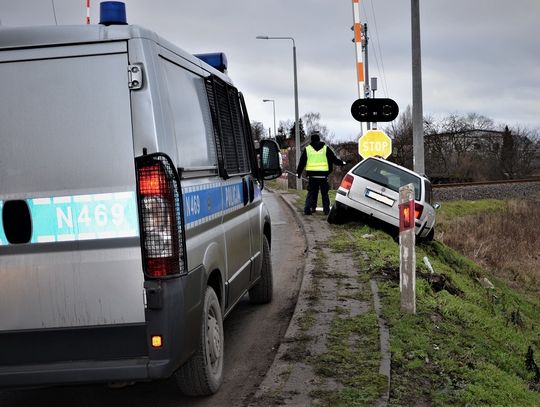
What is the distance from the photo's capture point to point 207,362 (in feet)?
13.5

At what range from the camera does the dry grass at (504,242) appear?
667 inches

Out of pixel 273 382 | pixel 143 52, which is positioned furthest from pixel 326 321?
pixel 143 52

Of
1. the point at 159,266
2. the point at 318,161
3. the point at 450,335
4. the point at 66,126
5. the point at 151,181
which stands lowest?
the point at 450,335

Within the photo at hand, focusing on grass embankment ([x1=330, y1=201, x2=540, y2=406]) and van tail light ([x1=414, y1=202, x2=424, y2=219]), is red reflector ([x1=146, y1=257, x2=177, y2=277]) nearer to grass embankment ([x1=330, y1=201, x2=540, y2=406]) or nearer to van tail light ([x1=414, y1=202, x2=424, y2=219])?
grass embankment ([x1=330, y1=201, x2=540, y2=406])

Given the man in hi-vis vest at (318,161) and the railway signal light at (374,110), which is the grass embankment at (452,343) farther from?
the man in hi-vis vest at (318,161)

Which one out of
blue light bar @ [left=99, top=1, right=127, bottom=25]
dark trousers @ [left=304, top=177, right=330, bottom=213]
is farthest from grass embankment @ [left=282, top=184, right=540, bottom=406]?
blue light bar @ [left=99, top=1, right=127, bottom=25]

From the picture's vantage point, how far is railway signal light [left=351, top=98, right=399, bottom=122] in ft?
40.5

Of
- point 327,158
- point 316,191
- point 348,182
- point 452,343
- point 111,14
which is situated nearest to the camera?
point 111,14

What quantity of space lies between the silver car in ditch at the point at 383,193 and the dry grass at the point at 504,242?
515 centimetres

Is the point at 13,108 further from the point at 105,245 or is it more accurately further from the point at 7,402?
the point at 7,402

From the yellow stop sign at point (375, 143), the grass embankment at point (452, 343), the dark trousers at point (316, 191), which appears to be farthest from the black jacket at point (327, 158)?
the grass embankment at point (452, 343)

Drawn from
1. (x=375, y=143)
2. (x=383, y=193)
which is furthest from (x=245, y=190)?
(x=375, y=143)

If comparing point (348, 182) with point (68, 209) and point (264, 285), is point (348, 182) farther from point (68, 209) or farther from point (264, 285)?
point (68, 209)

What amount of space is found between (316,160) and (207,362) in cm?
1044
